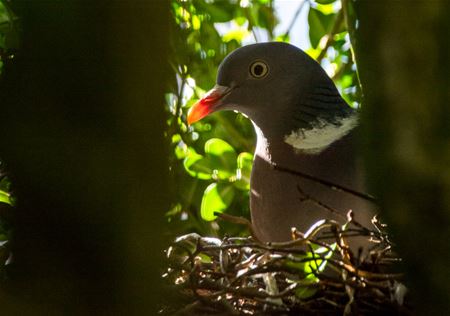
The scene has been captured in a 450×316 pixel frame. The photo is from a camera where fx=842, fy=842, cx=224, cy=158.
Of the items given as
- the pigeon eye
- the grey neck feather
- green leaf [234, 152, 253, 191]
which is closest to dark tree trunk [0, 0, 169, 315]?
the grey neck feather

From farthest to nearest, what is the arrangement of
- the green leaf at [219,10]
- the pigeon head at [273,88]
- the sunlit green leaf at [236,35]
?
the sunlit green leaf at [236,35], the green leaf at [219,10], the pigeon head at [273,88]

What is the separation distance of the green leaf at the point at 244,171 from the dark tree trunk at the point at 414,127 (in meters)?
1.92

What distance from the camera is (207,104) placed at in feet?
10.7

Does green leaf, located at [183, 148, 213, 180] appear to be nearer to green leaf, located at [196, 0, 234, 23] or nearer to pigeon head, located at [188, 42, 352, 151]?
pigeon head, located at [188, 42, 352, 151]

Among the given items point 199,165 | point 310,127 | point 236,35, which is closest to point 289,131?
point 310,127

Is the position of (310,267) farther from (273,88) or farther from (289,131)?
(273,88)

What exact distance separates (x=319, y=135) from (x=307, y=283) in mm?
1060

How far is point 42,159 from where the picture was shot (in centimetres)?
138

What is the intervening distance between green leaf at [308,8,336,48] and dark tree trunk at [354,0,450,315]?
7.07ft

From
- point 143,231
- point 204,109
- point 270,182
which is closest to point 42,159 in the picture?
point 143,231

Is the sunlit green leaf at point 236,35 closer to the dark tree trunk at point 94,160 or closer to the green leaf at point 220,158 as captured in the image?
the green leaf at point 220,158

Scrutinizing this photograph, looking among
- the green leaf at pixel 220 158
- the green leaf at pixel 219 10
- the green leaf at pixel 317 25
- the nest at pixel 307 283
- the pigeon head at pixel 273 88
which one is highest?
the green leaf at pixel 219 10

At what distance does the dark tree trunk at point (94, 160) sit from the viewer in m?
1.34

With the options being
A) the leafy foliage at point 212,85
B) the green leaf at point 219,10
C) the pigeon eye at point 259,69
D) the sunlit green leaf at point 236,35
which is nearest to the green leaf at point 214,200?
the leafy foliage at point 212,85
